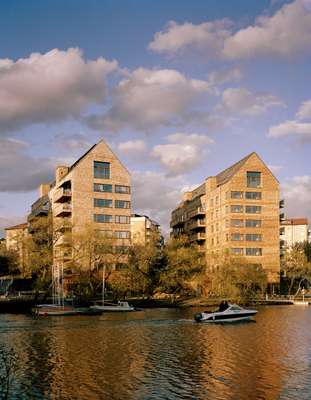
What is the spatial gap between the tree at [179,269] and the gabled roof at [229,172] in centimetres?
2992

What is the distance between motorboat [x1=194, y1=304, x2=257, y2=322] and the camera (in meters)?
67.4

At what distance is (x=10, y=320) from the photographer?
7044cm

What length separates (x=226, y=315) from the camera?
6806cm

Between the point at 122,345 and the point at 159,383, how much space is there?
Answer: 51.2 ft

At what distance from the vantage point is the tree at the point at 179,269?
105m

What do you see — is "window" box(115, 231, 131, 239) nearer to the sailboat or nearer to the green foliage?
the sailboat

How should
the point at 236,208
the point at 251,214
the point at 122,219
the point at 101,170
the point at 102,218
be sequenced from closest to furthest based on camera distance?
1. the point at 102,218
2. the point at 101,170
3. the point at 122,219
4. the point at 236,208
5. the point at 251,214

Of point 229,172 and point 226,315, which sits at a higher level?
point 229,172

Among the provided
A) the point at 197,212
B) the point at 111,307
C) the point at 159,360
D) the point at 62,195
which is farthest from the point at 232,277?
the point at 159,360

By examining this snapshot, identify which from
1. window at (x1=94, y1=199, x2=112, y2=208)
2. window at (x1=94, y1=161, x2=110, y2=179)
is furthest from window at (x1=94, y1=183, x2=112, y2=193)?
window at (x1=94, y1=199, x2=112, y2=208)

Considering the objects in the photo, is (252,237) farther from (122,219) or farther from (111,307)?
(111,307)

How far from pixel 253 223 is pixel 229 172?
625 inches

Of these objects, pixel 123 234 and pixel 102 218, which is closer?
pixel 102 218

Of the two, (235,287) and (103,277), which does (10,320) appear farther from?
(235,287)
